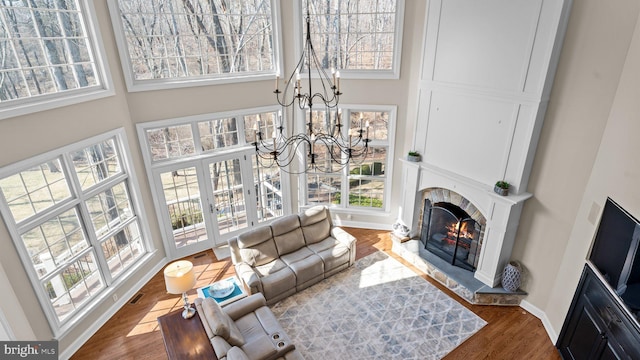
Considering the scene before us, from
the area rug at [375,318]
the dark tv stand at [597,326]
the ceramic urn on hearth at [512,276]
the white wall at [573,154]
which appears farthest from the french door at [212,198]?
the dark tv stand at [597,326]

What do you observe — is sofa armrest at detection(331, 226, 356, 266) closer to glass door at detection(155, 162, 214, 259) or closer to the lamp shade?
glass door at detection(155, 162, 214, 259)

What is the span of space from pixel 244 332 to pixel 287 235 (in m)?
1.97

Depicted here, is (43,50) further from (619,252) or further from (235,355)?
(619,252)

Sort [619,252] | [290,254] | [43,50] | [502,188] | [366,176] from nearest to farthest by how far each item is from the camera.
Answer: [619,252], [43,50], [502,188], [290,254], [366,176]

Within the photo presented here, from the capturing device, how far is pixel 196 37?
565cm

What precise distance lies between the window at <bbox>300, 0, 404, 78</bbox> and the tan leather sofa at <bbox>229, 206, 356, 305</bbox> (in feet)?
9.26

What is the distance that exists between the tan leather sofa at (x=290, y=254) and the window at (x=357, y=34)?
2822 millimetres

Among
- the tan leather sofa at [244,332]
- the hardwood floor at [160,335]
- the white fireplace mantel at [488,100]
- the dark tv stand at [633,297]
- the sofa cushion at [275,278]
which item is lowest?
the hardwood floor at [160,335]

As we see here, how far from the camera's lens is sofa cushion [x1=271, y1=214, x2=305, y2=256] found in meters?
5.89

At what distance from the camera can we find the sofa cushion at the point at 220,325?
A: 376 cm

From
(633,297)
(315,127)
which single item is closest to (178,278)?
(315,127)

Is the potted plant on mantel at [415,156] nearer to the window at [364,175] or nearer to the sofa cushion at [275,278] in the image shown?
the window at [364,175]

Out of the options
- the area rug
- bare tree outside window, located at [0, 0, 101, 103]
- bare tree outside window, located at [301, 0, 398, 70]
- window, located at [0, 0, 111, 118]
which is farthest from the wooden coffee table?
bare tree outside window, located at [301, 0, 398, 70]

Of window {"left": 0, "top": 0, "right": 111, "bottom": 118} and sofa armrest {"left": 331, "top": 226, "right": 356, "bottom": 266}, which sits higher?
window {"left": 0, "top": 0, "right": 111, "bottom": 118}
